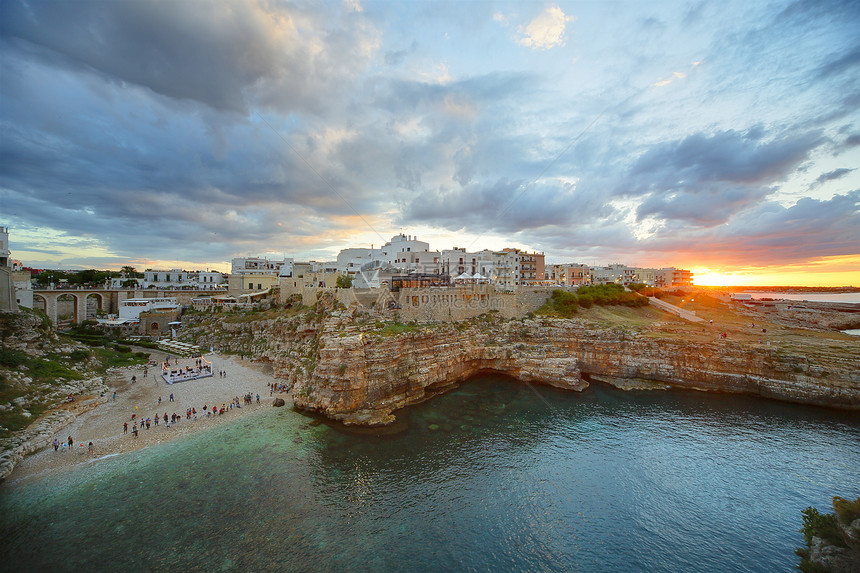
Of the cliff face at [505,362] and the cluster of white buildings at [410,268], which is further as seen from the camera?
the cluster of white buildings at [410,268]

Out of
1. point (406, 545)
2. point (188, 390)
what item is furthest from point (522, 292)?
point (188, 390)

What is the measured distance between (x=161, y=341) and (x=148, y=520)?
1694 inches

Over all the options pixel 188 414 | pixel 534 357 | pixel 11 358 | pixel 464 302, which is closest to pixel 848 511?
pixel 534 357

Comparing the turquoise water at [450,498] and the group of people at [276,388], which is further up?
the group of people at [276,388]

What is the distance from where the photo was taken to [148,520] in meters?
15.3

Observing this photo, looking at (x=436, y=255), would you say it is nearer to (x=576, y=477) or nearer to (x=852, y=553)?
(x=576, y=477)

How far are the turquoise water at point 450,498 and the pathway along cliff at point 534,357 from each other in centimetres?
324

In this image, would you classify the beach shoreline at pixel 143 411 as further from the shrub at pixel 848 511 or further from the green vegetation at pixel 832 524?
the shrub at pixel 848 511

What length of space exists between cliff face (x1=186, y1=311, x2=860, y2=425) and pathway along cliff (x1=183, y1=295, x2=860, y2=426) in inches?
3.7

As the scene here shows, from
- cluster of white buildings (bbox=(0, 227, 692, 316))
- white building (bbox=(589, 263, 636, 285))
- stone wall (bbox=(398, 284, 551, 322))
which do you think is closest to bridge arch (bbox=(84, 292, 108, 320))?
cluster of white buildings (bbox=(0, 227, 692, 316))

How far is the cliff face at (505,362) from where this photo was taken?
26.2 metres

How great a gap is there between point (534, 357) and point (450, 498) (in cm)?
2180

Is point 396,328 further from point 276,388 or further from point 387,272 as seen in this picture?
point 387,272

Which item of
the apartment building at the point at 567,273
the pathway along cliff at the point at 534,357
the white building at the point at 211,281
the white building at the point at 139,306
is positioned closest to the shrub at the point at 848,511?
the pathway along cliff at the point at 534,357
